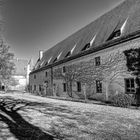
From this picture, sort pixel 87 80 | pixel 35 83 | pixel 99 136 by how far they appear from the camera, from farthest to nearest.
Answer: pixel 35 83 < pixel 87 80 < pixel 99 136

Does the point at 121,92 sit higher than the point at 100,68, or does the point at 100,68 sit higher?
the point at 100,68

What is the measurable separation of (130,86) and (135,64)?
1.90 meters

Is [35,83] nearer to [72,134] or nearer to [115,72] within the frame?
[115,72]

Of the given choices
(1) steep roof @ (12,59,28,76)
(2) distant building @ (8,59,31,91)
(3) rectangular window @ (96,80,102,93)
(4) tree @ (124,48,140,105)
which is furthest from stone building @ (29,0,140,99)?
(1) steep roof @ (12,59,28,76)

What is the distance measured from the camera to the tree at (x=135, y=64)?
1101cm

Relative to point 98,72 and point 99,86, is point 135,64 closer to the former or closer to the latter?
point 98,72

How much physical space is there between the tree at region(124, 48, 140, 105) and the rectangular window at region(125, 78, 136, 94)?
387 millimetres

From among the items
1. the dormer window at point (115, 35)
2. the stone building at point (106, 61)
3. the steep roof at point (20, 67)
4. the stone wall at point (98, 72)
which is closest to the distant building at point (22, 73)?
the steep roof at point (20, 67)

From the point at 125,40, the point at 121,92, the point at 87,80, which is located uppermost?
the point at 125,40

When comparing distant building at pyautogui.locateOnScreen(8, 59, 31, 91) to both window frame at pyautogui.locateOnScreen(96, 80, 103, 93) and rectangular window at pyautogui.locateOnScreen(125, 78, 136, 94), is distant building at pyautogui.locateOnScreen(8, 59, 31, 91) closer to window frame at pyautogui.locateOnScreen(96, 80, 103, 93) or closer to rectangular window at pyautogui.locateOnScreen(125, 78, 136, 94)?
window frame at pyautogui.locateOnScreen(96, 80, 103, 93)

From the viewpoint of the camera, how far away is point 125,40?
1191cm

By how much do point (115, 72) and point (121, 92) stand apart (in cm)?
190

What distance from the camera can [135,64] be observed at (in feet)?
36.7

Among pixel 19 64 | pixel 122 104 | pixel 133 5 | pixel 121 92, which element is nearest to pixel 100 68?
pixel 121 92
